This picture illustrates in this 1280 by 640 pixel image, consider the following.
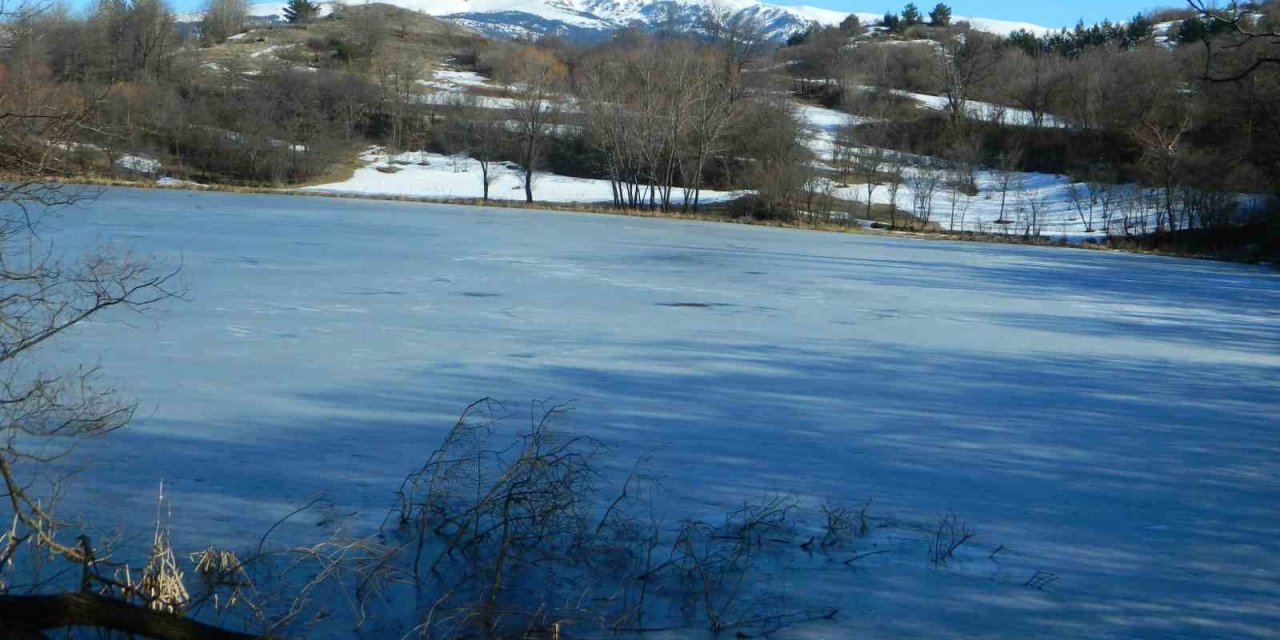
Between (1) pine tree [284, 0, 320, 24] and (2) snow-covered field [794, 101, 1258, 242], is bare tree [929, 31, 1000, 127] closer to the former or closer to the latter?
(2) snow-covered field [794, 101, 1258, 242]

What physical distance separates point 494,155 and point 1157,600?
51.7m

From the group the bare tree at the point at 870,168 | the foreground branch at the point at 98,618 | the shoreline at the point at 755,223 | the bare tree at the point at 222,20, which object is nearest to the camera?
the foreground branch at the point at 98,618

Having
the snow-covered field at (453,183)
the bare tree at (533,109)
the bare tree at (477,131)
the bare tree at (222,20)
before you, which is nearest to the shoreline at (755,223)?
the bare tree at (533,109)

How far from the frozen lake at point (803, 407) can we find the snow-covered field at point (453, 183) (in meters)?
33.1

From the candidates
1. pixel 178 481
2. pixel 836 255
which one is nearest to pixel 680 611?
pixel 178 481

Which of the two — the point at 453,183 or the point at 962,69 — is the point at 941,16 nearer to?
the point at 962,69

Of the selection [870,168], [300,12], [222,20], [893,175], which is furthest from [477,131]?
[300,12]

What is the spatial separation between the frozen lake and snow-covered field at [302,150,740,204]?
109ft

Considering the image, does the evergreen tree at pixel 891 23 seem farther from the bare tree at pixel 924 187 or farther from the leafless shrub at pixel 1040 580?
the leafless shrub at pixel 1040 580

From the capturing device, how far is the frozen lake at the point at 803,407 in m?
4.84

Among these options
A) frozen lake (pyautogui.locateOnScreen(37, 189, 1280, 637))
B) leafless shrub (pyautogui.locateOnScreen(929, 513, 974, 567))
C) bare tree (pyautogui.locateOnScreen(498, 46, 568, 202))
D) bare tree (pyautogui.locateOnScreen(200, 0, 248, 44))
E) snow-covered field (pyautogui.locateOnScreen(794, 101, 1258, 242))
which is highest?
bare tree (pyautogui.locateOnScreen(200, 0, 248, 44))

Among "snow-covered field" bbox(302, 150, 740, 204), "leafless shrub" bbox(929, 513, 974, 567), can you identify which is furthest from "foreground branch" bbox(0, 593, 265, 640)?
"snow-covered field" bbox(302, 150, 740, 204)

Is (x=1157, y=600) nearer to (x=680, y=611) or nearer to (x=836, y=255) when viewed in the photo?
(x=680, y=611)

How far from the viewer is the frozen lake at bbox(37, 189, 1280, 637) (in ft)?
15.9
